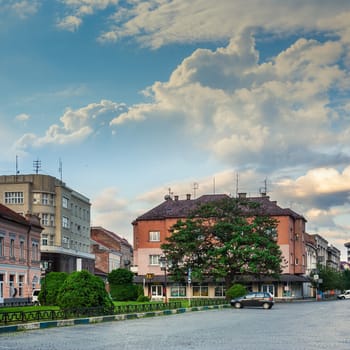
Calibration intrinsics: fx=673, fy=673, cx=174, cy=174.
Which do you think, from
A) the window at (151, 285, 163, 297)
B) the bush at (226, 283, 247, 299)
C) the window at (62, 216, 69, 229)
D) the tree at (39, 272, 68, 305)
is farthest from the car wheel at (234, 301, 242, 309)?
the window at (62, 216, 69, 229)

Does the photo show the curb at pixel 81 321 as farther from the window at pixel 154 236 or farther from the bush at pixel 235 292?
the window at pixel 154 236

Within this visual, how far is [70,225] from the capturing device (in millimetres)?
91688

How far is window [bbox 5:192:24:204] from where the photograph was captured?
8494 centimetres

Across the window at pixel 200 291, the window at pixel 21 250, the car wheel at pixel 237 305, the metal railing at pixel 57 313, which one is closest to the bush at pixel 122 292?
the window at pixel 21 250

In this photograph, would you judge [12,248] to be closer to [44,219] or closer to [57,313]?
[44,219]

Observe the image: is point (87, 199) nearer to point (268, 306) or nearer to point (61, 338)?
point (268, 306)

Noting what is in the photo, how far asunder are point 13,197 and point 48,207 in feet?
15.0

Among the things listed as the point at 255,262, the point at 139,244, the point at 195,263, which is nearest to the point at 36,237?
the point at 195,263

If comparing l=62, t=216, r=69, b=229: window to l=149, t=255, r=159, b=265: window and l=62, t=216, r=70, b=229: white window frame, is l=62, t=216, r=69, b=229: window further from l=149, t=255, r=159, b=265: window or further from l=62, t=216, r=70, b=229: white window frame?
l=149, t=255, r=159, b=265: window

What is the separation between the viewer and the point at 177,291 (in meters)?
88.3

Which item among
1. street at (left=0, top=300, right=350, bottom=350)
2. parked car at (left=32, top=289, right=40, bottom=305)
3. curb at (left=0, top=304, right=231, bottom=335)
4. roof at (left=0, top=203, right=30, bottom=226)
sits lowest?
street at (left=0, top=300, right=350, bottom=350)

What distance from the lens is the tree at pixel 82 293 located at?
33656 millimetres

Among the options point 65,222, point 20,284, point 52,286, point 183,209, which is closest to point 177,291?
point 183,209

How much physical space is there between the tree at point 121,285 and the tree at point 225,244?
5.26 meters
